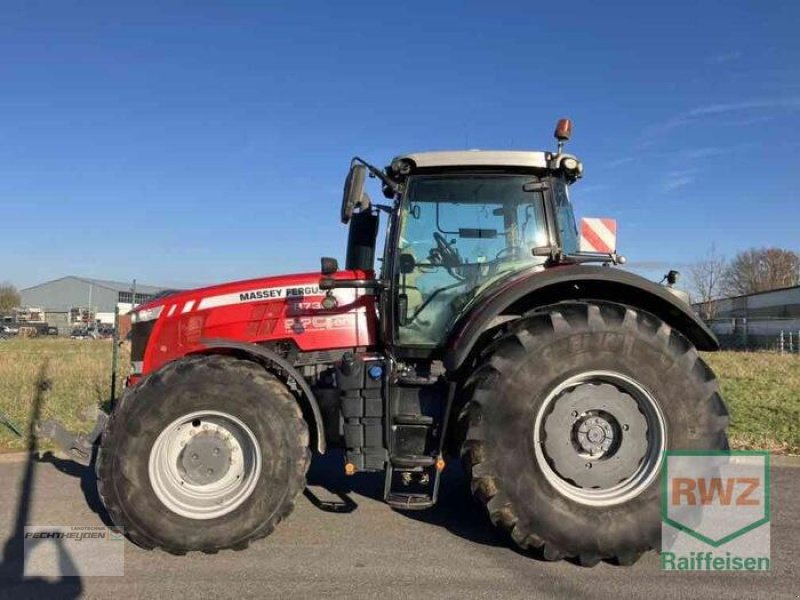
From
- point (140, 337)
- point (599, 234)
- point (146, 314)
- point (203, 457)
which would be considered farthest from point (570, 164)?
point (140, 337)

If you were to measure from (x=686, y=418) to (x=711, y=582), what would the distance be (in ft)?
2.92

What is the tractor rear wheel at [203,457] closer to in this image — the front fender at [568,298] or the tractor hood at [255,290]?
the tractor hood at [255,290]

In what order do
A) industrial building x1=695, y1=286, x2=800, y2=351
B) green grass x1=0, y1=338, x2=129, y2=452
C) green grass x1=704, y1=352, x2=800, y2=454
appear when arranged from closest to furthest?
1. green grass x1=704, y1=352, x2=800, y2=454
2. green grass x1=0, y1=338, x2=129, y2=452
3. industrial building x1=695, y1=286, x2=800, y2=351

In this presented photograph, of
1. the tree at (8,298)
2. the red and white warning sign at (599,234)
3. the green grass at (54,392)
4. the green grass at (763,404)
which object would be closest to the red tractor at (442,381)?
the red and white warning sign at (599,234)

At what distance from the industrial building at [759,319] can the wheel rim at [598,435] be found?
19.5 m

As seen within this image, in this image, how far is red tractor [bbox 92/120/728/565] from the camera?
3.88 metres

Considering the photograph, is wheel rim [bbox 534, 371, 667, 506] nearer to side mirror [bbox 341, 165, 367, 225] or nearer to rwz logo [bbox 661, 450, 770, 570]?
rwz logo [bbox 661, 450, 770, 570]

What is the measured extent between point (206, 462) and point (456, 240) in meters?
2.16

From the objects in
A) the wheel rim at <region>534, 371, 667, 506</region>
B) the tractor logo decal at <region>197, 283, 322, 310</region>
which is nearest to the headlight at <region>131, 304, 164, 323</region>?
the tractor logo decal at <region>197, 283, 322, 310</region>

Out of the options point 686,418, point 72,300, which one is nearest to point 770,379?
point 686,418

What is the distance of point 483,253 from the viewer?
449cm

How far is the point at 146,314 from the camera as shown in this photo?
16.3 feet

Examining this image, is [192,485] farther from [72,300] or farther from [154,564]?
[72,300]

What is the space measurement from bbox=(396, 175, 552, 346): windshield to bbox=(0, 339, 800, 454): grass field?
3.20 m
